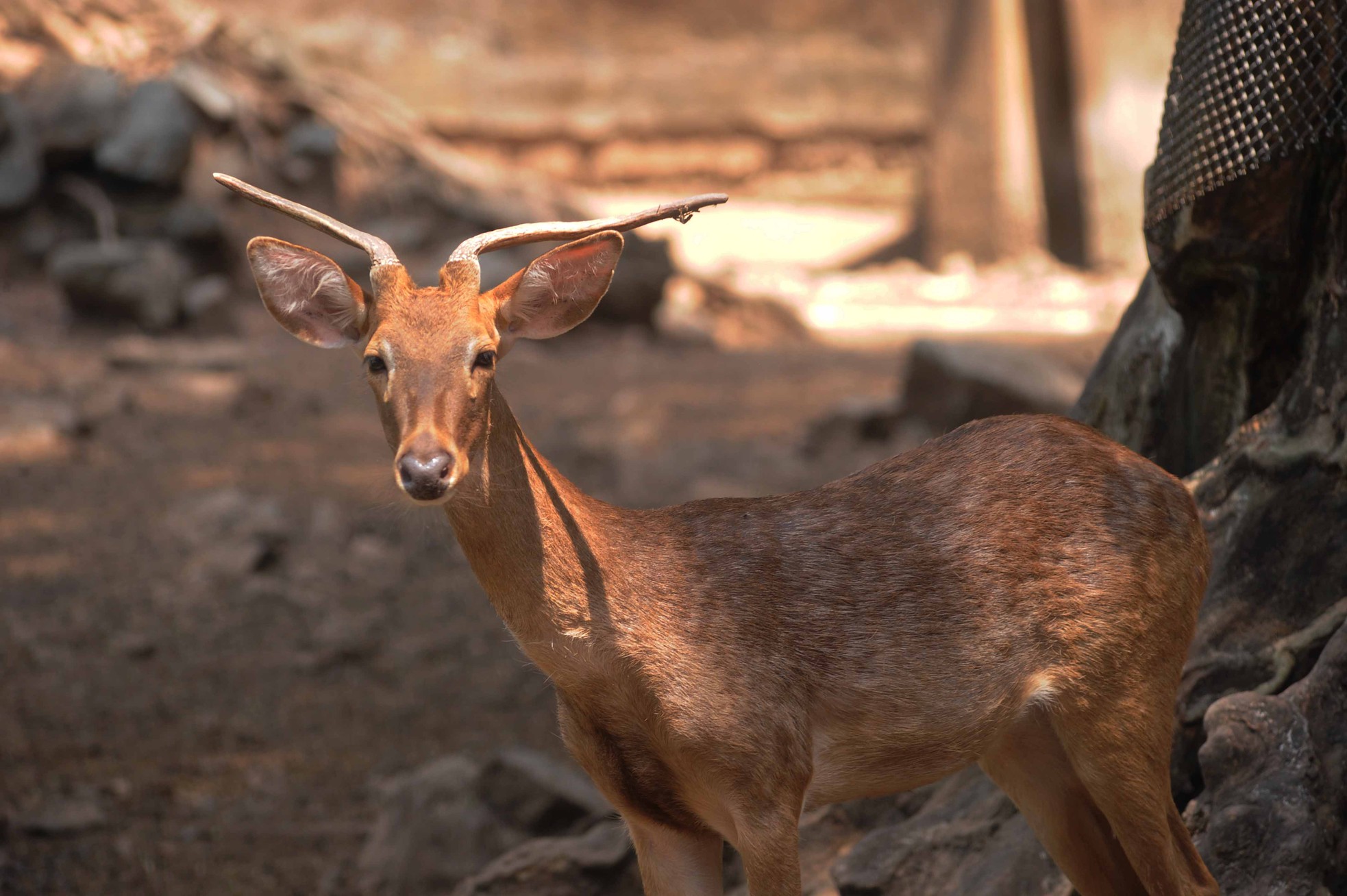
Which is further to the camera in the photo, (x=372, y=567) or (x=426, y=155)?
(x=426, y=155)

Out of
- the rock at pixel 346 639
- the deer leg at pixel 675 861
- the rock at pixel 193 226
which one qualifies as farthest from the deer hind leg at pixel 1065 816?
the rock at pixel 193 226

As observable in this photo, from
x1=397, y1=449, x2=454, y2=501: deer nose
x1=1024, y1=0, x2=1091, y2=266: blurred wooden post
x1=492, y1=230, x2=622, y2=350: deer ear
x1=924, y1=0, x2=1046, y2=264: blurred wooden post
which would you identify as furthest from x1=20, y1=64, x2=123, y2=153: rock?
x1=397, y1=449, x2=454, y2=501: deer nose

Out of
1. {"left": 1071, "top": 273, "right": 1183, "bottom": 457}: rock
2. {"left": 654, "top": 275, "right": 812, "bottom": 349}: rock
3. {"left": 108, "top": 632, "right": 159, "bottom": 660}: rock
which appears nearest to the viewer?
{"left": 1071, "top": 273, "right": 1183, "bottom": 457}: rock

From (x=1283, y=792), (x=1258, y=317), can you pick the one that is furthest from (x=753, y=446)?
(x=1283, y=792)

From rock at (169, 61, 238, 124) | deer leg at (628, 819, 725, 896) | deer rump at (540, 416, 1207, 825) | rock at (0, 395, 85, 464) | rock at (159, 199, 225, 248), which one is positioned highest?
rock at (169, 61, 238, 124)

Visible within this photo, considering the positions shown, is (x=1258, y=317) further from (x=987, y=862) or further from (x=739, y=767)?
(x=739, y=767)

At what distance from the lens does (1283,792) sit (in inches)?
115

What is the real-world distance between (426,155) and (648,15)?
25.1 ft

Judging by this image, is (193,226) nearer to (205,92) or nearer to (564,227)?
(205,92)

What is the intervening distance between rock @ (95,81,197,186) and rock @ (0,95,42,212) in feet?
1.48

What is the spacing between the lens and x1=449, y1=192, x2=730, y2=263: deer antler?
269 cm

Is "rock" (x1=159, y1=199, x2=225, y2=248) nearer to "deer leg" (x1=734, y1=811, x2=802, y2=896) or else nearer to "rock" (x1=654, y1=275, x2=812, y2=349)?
"rock" (x1=654, y1=275, x2=812, y2=349)

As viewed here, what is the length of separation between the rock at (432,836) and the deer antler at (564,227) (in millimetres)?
2079

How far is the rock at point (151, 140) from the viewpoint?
34.2ft
